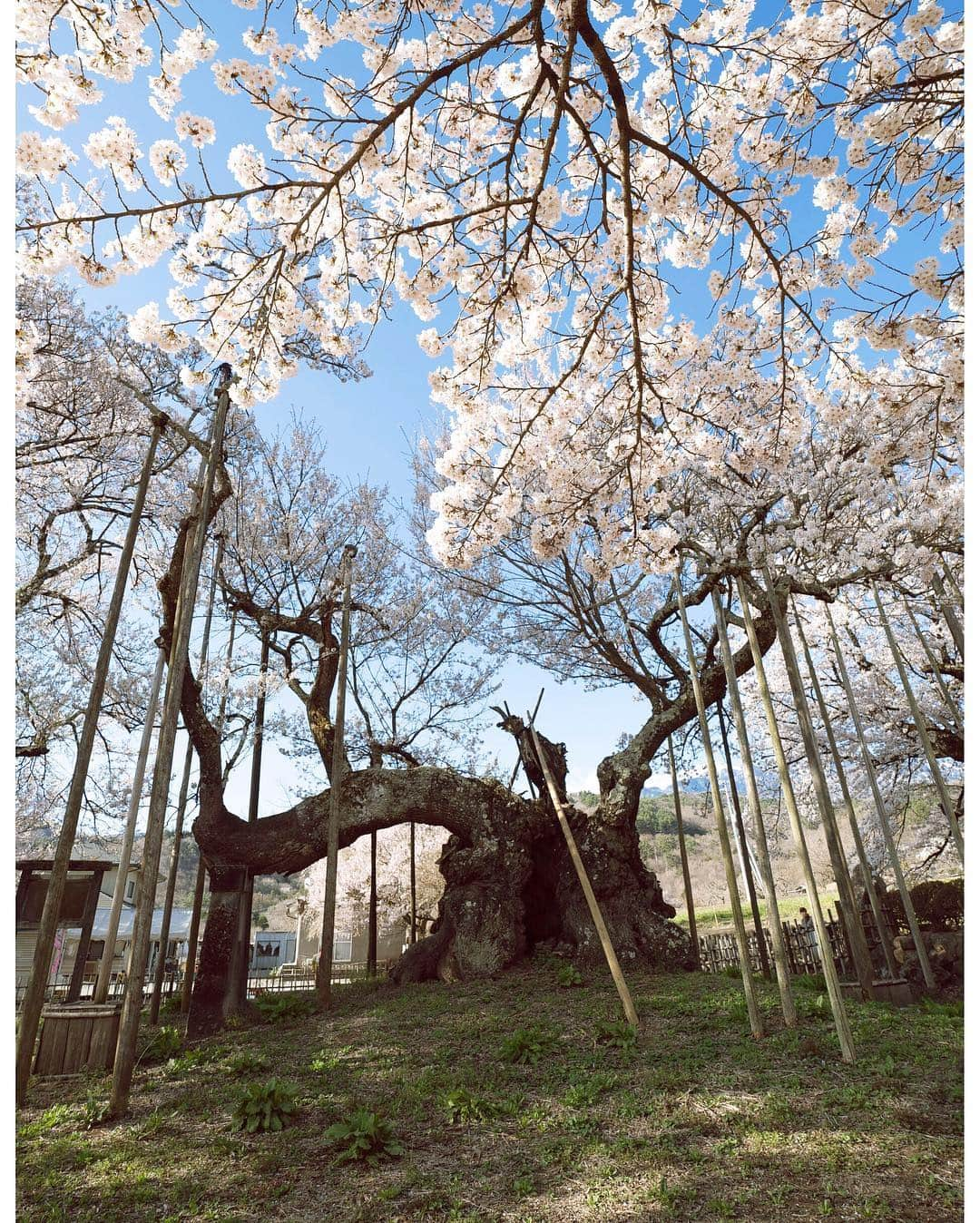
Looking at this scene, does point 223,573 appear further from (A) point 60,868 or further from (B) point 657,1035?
(B) point 657,1035

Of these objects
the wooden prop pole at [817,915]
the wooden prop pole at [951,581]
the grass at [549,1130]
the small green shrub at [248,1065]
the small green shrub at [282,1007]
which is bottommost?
the grass at [549,1130]

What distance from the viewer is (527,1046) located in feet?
13.7

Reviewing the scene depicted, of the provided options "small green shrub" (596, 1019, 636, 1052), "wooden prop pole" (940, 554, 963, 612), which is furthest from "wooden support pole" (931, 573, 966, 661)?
"small green shrub" (596, 1019, 636, 1052)

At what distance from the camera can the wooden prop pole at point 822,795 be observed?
4.37m

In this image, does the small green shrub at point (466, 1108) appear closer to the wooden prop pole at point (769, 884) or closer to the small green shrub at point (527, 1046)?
the small green shrub at point (527, 1046)

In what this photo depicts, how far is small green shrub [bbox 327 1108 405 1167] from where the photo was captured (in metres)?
3.01

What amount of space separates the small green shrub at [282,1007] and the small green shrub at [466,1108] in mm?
2770

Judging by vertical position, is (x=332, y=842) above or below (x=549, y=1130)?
above

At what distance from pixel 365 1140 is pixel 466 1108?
1.95 feet

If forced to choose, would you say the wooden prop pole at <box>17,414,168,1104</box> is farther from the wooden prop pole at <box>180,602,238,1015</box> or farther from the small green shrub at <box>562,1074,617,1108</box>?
the small green shrub at <box>562,1074,617,1108</box>

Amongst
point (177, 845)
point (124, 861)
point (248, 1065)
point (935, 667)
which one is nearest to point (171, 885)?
point (177, 845)

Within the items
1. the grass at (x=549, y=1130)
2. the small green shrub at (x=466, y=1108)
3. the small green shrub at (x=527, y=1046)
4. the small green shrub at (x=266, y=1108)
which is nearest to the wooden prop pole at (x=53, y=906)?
the grass at (x=549, y=1130)

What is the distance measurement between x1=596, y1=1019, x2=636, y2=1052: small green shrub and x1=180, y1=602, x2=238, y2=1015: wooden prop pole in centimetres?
335

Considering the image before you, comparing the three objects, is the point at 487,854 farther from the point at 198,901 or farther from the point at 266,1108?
the point at 266,1108
